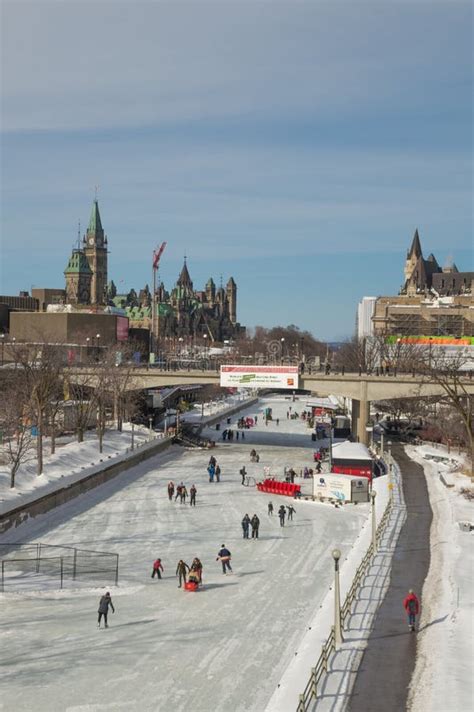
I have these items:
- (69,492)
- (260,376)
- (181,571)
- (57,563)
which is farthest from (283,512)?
(260,376)

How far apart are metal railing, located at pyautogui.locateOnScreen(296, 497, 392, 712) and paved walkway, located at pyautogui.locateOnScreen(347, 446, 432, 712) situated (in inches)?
33.2

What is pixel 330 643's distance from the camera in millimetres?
22188

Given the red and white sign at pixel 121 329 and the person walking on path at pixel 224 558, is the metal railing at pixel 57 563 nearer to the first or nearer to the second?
the person walking on path at pixel 224 558

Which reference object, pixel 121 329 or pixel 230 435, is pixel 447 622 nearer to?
pixel 230 435

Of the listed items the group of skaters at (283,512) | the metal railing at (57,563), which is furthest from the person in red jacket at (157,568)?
the group of skaters at (283,512)

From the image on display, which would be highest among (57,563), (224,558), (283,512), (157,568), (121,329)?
(121,329)

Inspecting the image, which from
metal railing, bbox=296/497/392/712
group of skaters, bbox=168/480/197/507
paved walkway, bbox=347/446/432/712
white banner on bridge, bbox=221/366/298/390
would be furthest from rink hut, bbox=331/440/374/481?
white banner on bridge, bbox=221/366/298/390

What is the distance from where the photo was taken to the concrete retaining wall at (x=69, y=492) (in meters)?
39.2

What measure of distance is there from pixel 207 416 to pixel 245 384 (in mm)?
34395

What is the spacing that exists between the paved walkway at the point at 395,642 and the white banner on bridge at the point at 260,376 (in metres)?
33.8

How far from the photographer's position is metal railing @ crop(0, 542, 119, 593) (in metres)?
30.8

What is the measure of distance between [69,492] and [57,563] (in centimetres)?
1441

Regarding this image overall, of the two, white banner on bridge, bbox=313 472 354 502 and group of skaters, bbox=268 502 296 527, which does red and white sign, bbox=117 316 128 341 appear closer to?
white banner on bridge, bbox=313 472 354 502

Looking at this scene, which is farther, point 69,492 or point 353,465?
point 353,465
